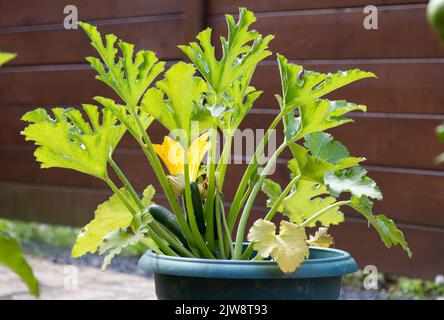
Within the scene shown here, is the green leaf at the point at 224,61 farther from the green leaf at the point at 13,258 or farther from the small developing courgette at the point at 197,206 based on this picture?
the green leaf at the point at 13,258

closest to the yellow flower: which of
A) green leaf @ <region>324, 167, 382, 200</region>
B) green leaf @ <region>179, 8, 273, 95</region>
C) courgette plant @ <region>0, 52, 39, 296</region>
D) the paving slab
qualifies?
green leaf @ <region>179, 8, 273, 95</region>

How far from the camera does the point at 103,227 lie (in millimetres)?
1256

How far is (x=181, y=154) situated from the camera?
118 cm

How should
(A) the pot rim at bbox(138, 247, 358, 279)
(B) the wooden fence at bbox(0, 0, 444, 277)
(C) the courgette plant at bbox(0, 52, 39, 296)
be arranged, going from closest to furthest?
(C) the courgette plant at bbox(0, 52, 39, 296) < (A) the pot rim at bbox(138, 247, 358, 279) < (B) the wooden fence at bbox(0, 0, 444, 277)

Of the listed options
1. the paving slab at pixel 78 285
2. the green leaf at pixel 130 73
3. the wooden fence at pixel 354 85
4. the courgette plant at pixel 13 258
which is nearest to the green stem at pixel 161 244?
the green leaf at pixel 130 73

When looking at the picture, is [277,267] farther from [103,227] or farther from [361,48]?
[361,48]

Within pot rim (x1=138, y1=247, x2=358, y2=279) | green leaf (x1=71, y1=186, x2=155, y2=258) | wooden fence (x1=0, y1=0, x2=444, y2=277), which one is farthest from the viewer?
wooden fence (x1=0, y1=0, x2=444, y2=277)

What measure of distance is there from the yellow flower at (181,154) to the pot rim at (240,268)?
185mm

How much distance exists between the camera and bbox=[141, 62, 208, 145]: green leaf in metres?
1.09

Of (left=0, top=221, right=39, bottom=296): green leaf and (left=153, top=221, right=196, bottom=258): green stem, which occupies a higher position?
(left=0, top=221, right=39, bottom=296): green leaf

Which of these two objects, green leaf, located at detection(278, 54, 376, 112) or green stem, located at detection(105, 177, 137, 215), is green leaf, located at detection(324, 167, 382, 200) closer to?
A: green leaf, located at detection(278, 54, 376, 112)

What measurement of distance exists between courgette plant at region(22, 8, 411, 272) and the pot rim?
2 centimetres

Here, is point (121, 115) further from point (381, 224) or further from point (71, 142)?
point (381, 224)

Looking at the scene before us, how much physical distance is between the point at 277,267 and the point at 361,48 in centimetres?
164
